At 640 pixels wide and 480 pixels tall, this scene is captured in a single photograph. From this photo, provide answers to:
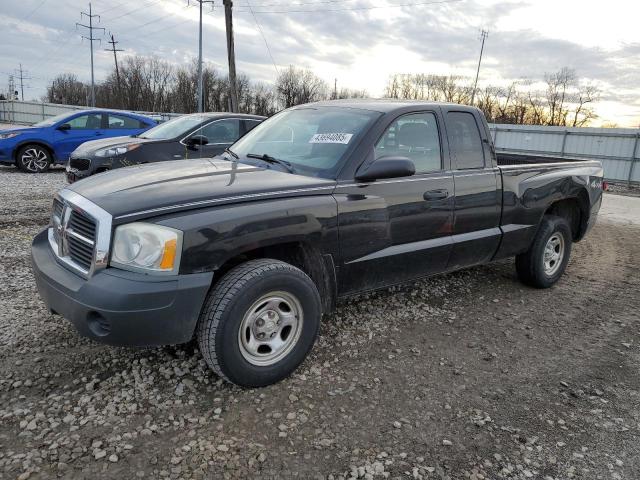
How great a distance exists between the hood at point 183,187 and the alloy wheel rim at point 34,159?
9324 mm

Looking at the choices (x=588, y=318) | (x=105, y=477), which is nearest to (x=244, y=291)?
(x=105, y=477)

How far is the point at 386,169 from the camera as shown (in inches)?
130

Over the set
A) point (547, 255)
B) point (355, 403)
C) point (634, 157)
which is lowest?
point (355, 403)

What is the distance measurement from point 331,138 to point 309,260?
38.7 inches

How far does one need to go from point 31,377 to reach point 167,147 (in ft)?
19.4

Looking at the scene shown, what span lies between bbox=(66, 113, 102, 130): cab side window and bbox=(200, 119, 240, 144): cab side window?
181 inches

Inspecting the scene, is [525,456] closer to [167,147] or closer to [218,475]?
[218,475]

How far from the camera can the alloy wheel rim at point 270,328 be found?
9.45ft

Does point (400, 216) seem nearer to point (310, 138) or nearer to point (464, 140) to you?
point (310, 138)

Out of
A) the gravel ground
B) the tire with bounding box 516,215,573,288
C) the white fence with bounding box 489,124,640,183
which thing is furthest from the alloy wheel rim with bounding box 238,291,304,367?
the white fence with bounding box 489,124,640,183

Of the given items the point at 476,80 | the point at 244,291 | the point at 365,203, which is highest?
the point at 476,80

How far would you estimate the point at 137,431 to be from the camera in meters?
2.55

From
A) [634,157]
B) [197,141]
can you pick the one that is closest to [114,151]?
[197,141]

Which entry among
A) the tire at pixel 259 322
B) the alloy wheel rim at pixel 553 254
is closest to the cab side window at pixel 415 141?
the tire at pixel 259 322
